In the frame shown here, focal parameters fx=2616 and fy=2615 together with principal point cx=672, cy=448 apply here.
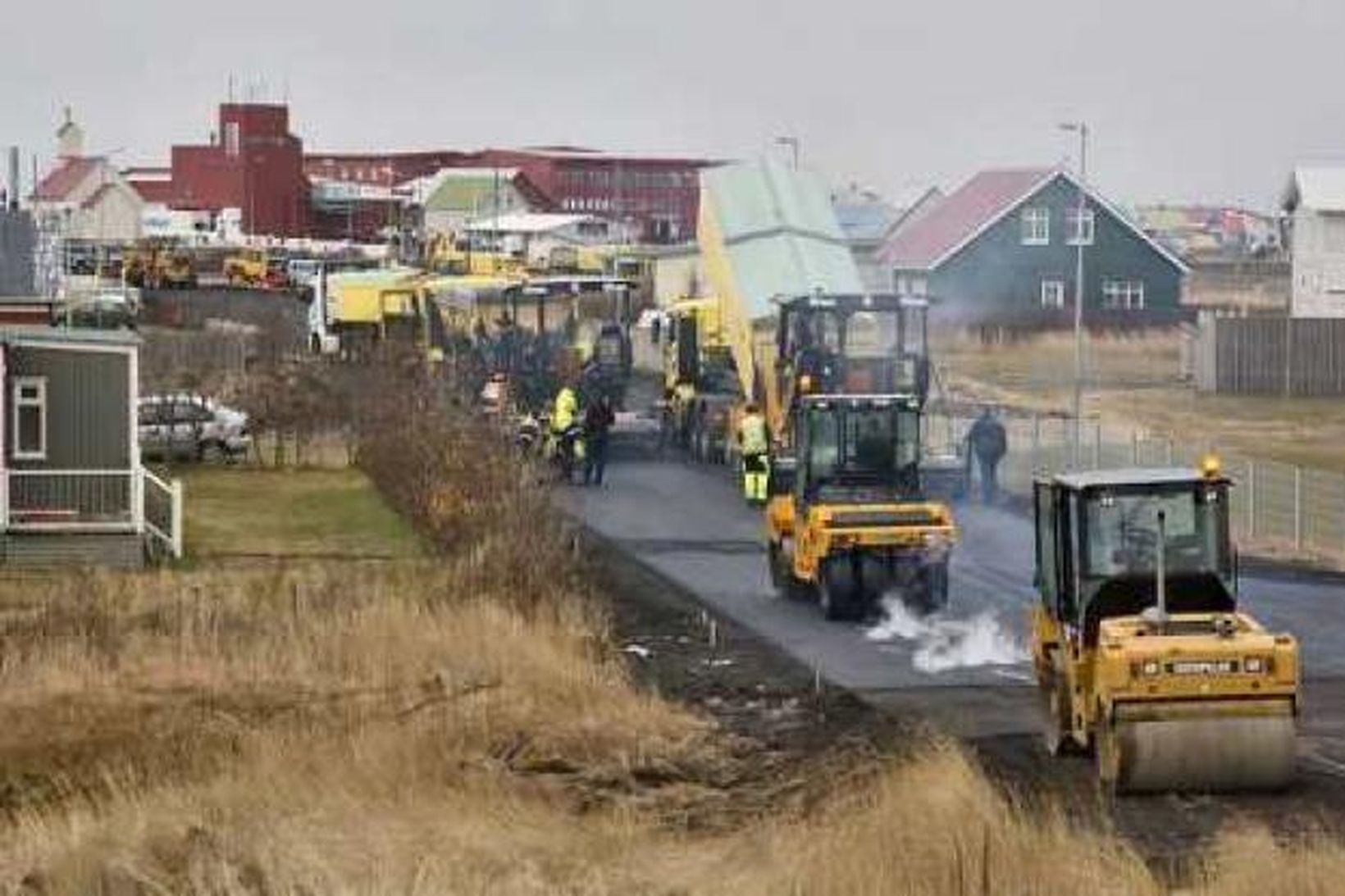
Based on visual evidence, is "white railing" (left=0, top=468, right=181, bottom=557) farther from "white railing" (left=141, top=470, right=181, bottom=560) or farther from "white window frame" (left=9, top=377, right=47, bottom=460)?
"white window frame" (left=9, top=377, right=47, bottom=460)

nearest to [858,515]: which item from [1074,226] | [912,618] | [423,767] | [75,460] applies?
[912,618]

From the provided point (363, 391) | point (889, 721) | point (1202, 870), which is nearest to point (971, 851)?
point (1202, 870)

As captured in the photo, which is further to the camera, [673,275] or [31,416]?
[673,275]

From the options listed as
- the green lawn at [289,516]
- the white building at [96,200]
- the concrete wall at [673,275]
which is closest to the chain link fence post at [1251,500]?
the green lawn at [289,516]

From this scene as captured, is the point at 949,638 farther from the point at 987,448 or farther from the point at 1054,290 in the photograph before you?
the point at 1054,290

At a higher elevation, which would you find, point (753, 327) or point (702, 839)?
point (753, 327)

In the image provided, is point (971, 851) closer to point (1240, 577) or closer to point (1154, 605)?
point (1154, 605)

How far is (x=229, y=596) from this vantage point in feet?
88.9

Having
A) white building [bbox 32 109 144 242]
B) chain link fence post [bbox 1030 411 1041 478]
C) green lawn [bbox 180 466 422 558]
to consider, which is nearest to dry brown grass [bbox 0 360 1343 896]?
green lawn [bbox 180 466 422 558]

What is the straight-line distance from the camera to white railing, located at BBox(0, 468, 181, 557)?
3228 cm

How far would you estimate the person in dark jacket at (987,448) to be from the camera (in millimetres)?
40219

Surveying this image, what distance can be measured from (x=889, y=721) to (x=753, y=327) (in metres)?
22.5

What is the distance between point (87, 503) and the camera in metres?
33.2

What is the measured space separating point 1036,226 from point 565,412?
49.5 m
